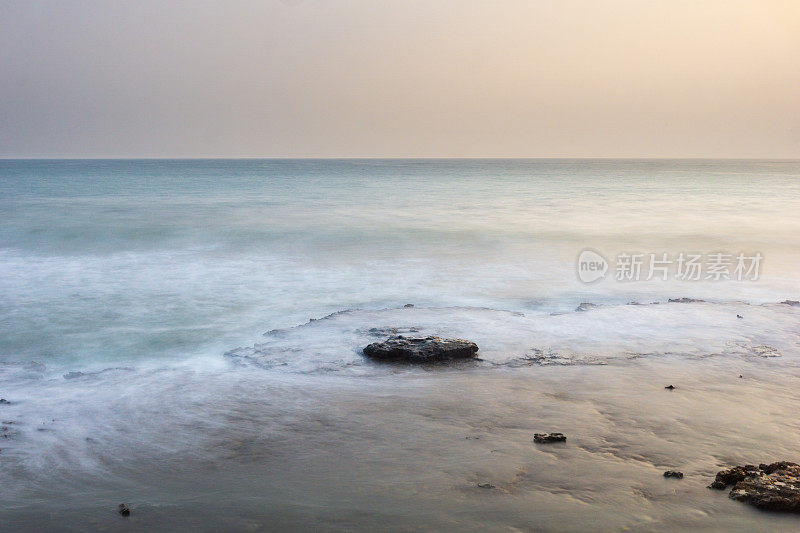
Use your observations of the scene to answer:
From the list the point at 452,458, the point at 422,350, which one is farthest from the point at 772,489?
the point at 422,350

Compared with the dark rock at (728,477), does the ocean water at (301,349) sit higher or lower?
lower

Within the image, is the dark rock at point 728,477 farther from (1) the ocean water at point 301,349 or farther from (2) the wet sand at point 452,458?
(1) the ocean water at point 301,349

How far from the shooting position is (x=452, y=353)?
24.2ft

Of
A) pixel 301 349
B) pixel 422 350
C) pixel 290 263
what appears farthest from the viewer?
pixel 290 263

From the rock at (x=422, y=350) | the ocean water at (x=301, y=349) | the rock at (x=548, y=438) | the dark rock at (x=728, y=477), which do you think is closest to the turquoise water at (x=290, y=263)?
the ocean water at (x=301, y=349)

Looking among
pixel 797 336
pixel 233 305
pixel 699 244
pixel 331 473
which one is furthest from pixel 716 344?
pixel 699 244

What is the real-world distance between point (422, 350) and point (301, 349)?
1590 millimetres

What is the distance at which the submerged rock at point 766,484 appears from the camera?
12.7 feet

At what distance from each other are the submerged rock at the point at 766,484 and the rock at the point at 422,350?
344 centimetres

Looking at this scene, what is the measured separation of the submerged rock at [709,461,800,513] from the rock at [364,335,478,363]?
11.3 feet

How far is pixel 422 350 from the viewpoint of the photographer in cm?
739

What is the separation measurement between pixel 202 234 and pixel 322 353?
1518 cm

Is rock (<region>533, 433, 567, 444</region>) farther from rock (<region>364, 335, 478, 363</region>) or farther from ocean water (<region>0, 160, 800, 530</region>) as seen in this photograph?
rock (<region>364, 335, 478, 363</region>)

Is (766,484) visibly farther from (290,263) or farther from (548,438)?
(290,263)
